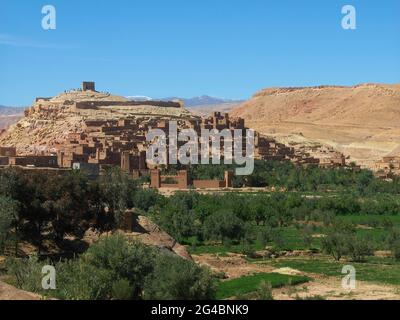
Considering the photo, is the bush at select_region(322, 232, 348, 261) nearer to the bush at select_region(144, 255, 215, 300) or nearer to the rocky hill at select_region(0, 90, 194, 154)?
the bush at select_region(144, 255, 215, 300)

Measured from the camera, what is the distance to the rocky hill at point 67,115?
79312mm

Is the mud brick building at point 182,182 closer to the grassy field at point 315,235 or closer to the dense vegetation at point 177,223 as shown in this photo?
the dense vegetation at point 177,223

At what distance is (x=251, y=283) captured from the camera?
23.3 m

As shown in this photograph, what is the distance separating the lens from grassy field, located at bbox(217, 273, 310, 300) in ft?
70.4

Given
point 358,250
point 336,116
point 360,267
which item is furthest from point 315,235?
point 336,116

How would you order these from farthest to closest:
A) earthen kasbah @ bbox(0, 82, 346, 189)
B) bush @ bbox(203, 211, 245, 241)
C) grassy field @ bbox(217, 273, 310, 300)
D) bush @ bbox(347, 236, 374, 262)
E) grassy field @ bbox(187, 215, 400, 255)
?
earthen kasbah @ bbox(0, 82, 346, 189)
bush @ bbox(203, 211, 245, 241)
grassy field @ bbox(187, 215, 400, 255)
bush @ bbox(347, 236, 374, 262)
grassy field @ bbox(217, 273, 310, 300)

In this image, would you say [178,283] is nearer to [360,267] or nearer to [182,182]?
[360,267]

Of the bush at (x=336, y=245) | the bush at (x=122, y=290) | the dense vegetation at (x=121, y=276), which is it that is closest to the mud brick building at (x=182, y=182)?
the bush at (x=336, y=245)

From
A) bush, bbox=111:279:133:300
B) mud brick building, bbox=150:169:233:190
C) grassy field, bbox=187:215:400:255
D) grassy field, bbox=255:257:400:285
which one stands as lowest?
grassy field, bbox=187:215:400:255

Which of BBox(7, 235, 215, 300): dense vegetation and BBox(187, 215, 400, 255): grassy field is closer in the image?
BBox(7, 235, 215, 300): dense vegetation

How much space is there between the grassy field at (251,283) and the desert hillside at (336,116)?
60.2m

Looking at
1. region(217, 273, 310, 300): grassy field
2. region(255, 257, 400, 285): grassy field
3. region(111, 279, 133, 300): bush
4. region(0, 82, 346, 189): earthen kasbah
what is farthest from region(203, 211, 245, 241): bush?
region(111, 279, 133, 300): bush
